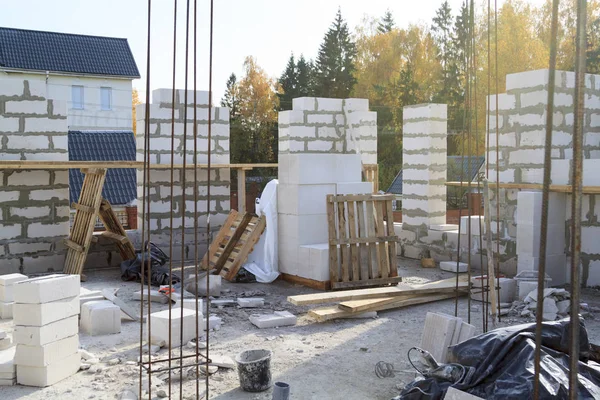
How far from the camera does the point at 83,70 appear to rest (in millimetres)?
32156

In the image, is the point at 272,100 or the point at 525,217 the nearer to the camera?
the point at 525,217

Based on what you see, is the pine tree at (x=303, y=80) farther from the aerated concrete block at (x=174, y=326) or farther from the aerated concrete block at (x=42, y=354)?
the aerated concrete block at (x=42, y=354)

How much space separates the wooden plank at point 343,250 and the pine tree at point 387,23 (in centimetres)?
3886

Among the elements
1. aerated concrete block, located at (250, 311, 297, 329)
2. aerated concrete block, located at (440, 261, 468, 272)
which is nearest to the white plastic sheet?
aerated concrete block, located at (250, 311, 297, 329)

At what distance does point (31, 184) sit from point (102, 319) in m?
4.14

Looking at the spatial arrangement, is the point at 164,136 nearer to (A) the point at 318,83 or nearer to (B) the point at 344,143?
(B) the point at 344,143

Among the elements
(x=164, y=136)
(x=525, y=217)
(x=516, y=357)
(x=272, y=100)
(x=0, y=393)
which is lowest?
(x=0, y=393)

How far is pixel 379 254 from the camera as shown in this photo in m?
9.30

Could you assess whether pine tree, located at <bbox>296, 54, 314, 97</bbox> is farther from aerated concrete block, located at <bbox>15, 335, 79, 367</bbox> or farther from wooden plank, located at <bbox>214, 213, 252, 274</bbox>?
aerated concrete block, located at <bbox>15, 335, 79, 367</bbox>

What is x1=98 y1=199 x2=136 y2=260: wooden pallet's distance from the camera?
33.5 ft

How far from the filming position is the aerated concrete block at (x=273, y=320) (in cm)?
709

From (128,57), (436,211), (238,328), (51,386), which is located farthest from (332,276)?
(128,57)

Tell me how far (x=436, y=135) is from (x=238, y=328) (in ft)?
20.5

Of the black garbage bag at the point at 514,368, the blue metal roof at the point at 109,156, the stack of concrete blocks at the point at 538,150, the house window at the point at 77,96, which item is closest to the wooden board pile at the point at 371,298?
the stack of concrete blocks at the point at 538,150
